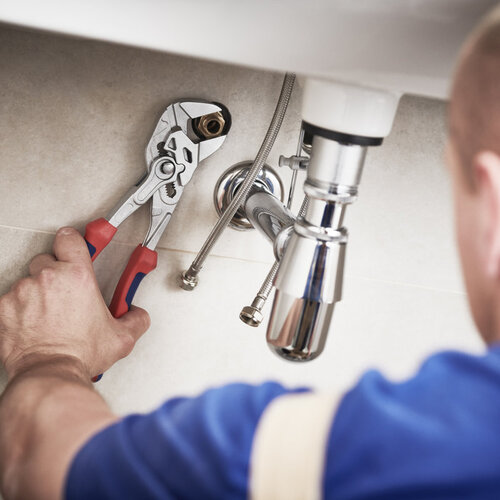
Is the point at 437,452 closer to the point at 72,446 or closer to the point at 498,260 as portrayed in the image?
the point at 498,260

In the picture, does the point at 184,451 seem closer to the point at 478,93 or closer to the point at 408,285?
the point at 478,93

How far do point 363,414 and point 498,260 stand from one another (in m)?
0.12

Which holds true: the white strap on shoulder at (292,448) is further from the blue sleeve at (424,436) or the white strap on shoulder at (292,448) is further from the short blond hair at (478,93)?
the short blond hair at (478,93)

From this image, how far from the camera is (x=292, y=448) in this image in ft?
1.09

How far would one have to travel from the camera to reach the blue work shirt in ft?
0.94

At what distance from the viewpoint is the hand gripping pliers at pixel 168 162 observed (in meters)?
0.69

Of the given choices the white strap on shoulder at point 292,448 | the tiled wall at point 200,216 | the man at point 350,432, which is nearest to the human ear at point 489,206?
the man at point 350,432

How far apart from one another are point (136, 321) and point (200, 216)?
6.0 inches

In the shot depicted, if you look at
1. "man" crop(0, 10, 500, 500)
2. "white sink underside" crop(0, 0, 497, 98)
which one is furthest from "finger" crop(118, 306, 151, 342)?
"white sink underside" crop(0, 0, 497, 98)

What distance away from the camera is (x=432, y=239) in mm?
805

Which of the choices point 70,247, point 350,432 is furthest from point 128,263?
point 350,432

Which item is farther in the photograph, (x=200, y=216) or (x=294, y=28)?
(x=200, y=216)

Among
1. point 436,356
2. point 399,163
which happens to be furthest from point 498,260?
point 399,163

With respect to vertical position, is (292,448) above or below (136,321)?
above
